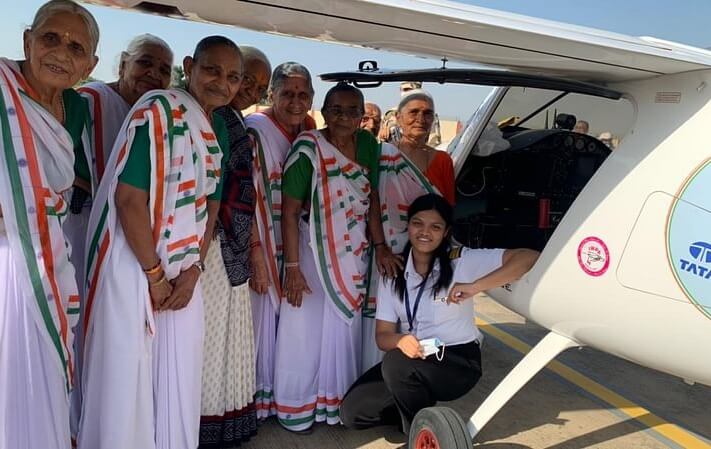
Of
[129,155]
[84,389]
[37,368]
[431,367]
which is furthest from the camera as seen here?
[431,367]

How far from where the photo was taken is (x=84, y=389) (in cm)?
205

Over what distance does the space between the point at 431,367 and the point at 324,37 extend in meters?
1.34

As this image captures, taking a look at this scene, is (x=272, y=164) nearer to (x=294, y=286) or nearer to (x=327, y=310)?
(x=294, y=286)

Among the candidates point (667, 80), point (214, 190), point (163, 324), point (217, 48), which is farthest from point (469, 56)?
point (163, 324)

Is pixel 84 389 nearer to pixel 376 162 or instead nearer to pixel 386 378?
pixel 386 378

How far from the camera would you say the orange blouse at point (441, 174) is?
3.03m

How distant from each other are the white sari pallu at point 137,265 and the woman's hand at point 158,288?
0.9 inches

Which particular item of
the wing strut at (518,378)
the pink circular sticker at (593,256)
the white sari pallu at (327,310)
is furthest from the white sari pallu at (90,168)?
the pink circular sticker at (593,256)

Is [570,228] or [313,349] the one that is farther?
[313,349]

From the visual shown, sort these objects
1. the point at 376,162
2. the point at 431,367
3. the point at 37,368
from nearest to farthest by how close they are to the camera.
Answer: the point at 37,368 → the point at 431,367 → the point at 376,162

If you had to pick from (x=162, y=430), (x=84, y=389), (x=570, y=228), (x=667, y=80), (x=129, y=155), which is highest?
(x=667, y=80)

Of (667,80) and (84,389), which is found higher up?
(667,80)

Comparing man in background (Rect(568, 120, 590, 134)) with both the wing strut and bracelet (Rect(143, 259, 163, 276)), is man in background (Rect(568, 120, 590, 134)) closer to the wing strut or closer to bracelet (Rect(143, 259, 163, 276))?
the wing strut

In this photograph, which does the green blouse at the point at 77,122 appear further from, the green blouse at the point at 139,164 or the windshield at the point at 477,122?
the windshield at the point at 477,122
